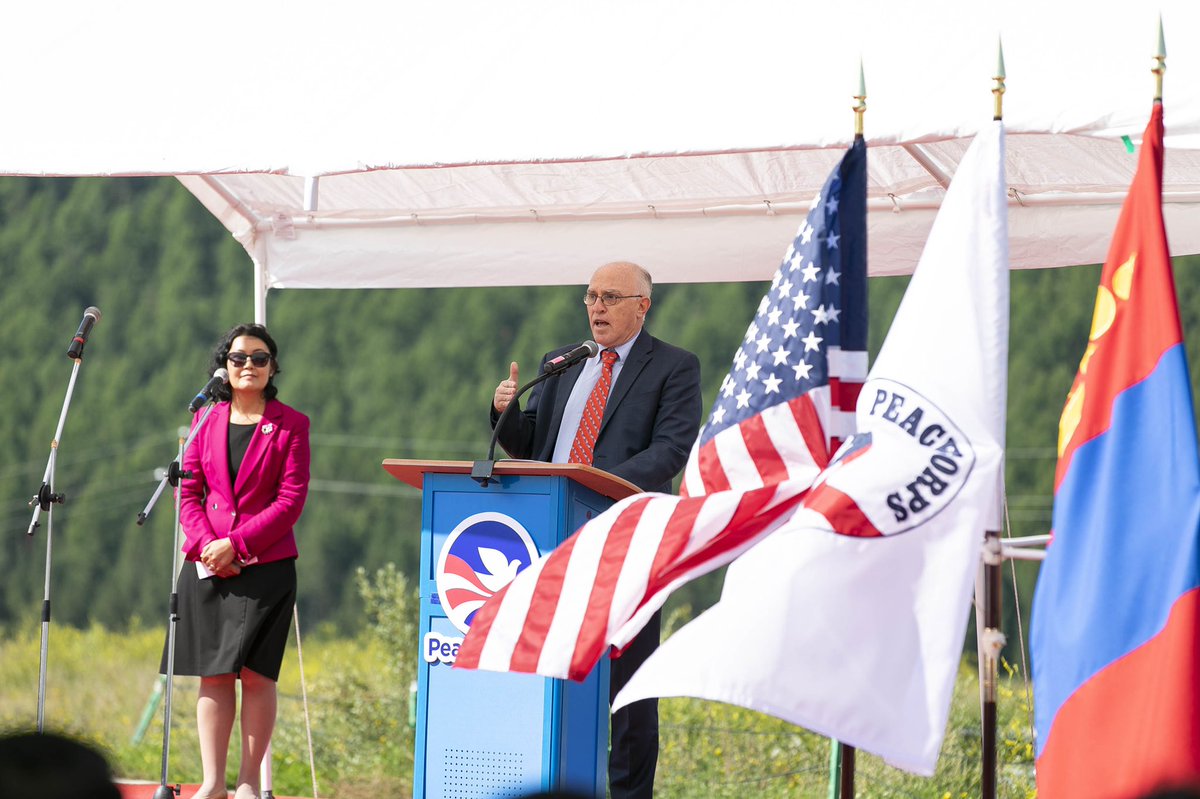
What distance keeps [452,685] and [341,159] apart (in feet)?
4.64

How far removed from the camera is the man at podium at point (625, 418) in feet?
14.9

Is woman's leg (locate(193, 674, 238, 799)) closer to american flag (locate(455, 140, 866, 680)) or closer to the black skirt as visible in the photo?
the black skirt

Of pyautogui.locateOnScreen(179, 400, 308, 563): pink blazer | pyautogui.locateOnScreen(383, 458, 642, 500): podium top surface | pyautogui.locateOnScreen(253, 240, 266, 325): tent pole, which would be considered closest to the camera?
pyautogui.locateOnScreen(383, 458, 642, 500): podium top surface

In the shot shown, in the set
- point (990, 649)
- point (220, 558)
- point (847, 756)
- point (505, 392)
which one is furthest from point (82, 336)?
point (990, 649)

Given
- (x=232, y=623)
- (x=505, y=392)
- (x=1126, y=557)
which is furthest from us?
(x=232, y=623)

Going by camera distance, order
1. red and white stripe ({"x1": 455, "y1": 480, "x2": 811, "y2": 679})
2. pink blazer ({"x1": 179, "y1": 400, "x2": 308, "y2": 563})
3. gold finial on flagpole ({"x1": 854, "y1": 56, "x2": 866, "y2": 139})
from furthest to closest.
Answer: pink blazer ({"x1": 179, "y1": 400, "x2": 308, "y2": 563}) < gold finial on flagpole ({"x1": 854, "y1": 56, "x2": 866, "y2": 139}) < red and white stripe ({"x1": 455, "y1": 480, "x2": 811, "y2": 679})

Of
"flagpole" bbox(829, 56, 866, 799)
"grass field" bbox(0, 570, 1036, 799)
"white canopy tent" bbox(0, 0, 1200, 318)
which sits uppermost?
"white canopy tent" bbox(0, 0, 1200, 318)

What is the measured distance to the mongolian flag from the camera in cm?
274

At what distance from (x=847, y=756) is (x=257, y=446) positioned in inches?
98.5

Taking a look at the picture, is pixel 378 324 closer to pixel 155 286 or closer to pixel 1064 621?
pixel 155 286

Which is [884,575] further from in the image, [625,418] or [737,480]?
[625,418]

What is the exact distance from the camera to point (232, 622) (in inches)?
194

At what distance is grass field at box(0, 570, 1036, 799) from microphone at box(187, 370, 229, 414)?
1052 millimetres

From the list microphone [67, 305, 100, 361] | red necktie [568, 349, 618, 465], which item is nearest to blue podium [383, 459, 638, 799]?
red necktie [568, 349, 618, 465]
